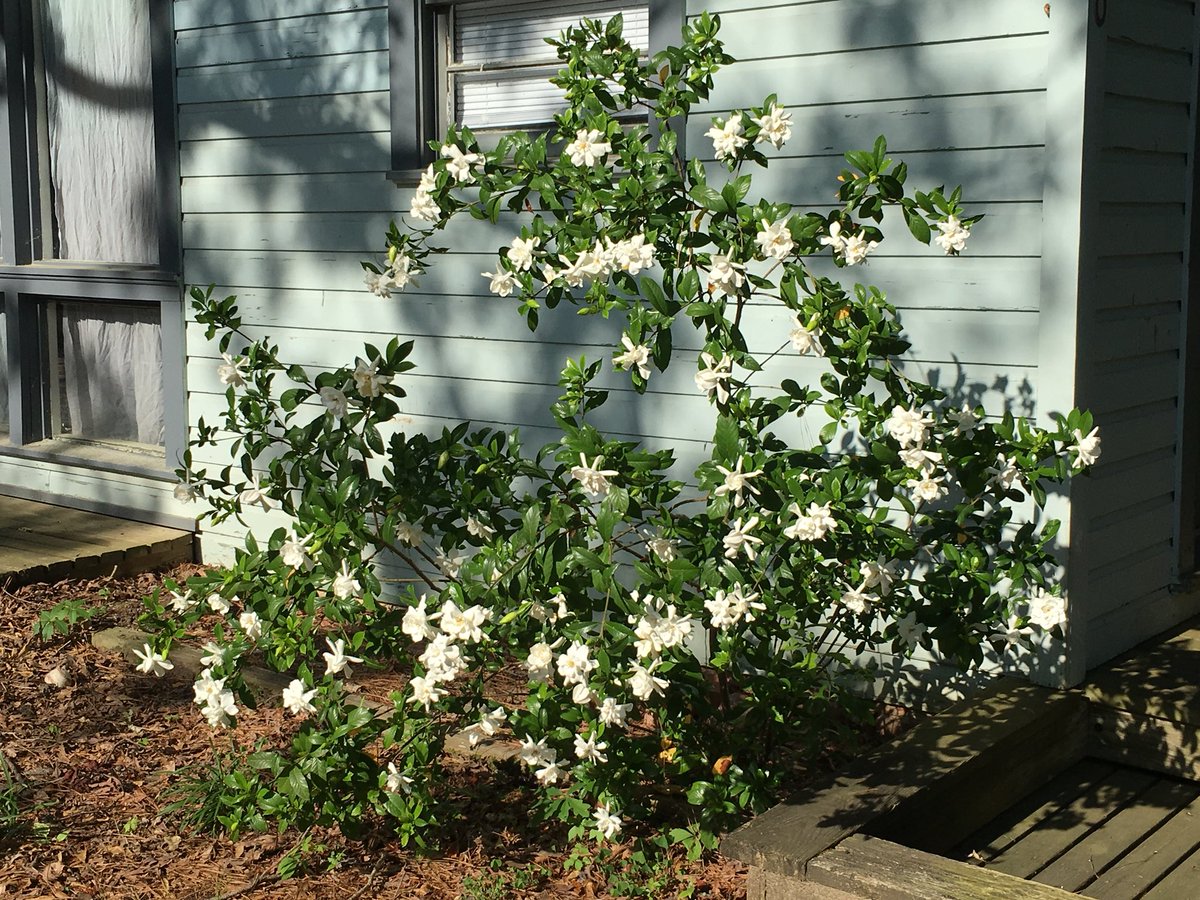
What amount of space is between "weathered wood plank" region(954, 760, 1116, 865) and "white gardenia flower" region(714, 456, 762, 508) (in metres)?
1.22

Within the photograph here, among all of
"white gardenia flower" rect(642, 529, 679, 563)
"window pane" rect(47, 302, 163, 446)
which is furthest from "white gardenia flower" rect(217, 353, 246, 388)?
"window pane" rect(47, 302, 163, 446)

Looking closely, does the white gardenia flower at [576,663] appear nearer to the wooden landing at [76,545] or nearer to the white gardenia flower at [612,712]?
the white gardenia flower at [612,712]

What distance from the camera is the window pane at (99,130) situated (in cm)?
694

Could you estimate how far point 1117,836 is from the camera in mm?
3832

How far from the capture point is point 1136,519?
4.68m

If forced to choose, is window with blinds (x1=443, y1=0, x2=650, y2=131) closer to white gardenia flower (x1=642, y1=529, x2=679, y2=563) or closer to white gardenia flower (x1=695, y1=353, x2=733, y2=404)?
white gardenia flower (x1=695, y1=353, x2=733, y2=404)

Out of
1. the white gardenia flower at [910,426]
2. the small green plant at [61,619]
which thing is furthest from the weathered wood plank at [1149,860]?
the small green plant at [61,619]

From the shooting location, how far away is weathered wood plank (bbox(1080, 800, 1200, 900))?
3.52 meters

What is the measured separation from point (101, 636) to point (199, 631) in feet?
1.30

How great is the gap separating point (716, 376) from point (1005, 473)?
717 millimetres

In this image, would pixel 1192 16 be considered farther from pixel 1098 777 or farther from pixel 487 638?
pixel 487 638

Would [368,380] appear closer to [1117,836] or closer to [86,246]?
[1117,836]

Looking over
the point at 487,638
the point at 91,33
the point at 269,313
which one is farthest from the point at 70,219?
the point at 487,638

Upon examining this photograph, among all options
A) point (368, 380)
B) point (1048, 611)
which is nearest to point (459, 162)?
point (368, 380)
